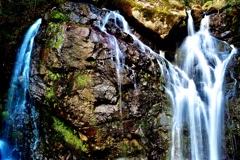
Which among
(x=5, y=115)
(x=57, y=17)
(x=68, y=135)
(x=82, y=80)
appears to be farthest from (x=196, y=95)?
(x=5, y=115)

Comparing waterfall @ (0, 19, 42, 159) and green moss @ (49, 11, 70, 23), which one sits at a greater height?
green moss @ (49, 11, 70, 23)

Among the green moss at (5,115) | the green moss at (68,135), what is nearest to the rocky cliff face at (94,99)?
the green moss at (68,135)

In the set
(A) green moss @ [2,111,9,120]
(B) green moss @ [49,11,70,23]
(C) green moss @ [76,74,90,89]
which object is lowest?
(A) green moss @ [2,111,9,120]

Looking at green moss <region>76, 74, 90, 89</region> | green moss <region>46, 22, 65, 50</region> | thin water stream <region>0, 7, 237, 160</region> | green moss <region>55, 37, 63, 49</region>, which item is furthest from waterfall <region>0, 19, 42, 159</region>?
green moss <region>76, 74, 90, 89</region>

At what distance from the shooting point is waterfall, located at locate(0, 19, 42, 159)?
6.27 m

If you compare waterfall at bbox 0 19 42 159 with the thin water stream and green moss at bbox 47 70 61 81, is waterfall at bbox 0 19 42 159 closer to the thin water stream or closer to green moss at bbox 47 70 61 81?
the thin water stream

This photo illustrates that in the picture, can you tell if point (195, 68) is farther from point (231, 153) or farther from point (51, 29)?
point (51, 29)

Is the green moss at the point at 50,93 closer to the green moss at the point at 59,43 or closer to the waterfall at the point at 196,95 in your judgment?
the green moss at the point at 59,43

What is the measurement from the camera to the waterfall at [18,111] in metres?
6.27

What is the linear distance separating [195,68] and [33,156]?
19.6 feet

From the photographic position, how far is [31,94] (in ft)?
21.0

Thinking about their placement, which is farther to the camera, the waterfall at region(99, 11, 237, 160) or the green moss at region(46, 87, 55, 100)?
the waterfall at region(99, 11, 237, 160)

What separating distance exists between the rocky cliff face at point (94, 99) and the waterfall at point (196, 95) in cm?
34

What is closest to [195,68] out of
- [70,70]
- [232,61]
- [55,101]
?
[232,61]
